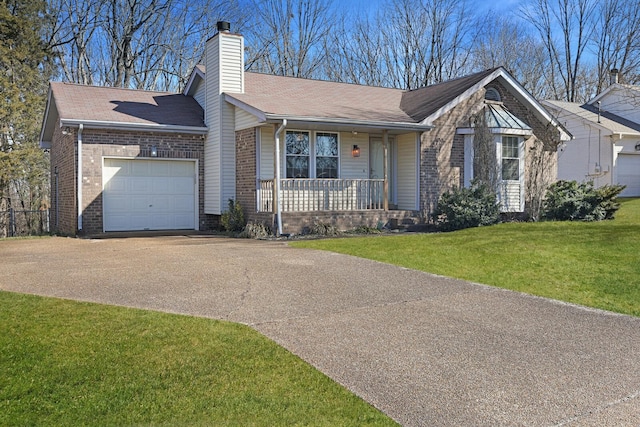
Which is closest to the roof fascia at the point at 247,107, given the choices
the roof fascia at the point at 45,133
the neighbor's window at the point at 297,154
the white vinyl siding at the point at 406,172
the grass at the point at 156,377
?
the neighbor's window at the point at 297,154

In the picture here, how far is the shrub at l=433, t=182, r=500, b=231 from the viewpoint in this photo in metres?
14.8

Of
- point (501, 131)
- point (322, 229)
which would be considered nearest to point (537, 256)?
point (322, 229)

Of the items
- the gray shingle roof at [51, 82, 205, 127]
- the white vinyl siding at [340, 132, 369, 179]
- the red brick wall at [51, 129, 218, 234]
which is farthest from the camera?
the white vinyl siding at [340, 132, 369, 179]

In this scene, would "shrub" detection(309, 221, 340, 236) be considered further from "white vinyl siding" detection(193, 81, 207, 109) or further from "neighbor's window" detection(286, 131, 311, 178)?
"white vinyl siding" detection(193, 81, 207, 109)

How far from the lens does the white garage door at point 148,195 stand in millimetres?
15727

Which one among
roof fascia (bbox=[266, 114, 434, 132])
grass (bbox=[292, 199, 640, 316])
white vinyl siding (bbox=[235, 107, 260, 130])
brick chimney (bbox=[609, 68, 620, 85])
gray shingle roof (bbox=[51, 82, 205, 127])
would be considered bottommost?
grass (bbox=[292, 199, 640, 316])

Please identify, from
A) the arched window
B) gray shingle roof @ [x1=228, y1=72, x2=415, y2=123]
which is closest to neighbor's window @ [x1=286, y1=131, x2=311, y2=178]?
gray shingle roof @ [x1=228, y1=72, x2=415, y2=123]

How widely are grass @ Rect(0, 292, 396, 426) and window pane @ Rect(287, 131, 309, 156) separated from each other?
10287 millimetres

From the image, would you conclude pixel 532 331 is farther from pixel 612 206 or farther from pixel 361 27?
pixel 361 27

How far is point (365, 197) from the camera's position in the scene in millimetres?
16016

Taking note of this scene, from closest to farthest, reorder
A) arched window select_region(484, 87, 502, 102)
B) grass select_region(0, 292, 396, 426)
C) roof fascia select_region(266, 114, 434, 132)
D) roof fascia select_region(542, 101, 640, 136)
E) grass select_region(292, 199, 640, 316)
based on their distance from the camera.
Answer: grass select_region(0, 292, 396, 426)
grass select_region(292, 199, 640, 316)
roof fascia select_region(266, 114, 434, 132)
arched window select_region(484, 87, 502, 102)
roof fascia select_region(542, 101, 640, 136)

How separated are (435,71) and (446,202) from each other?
22213 mm

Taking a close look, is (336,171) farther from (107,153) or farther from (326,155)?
(107,153)

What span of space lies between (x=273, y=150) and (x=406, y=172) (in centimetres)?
438
